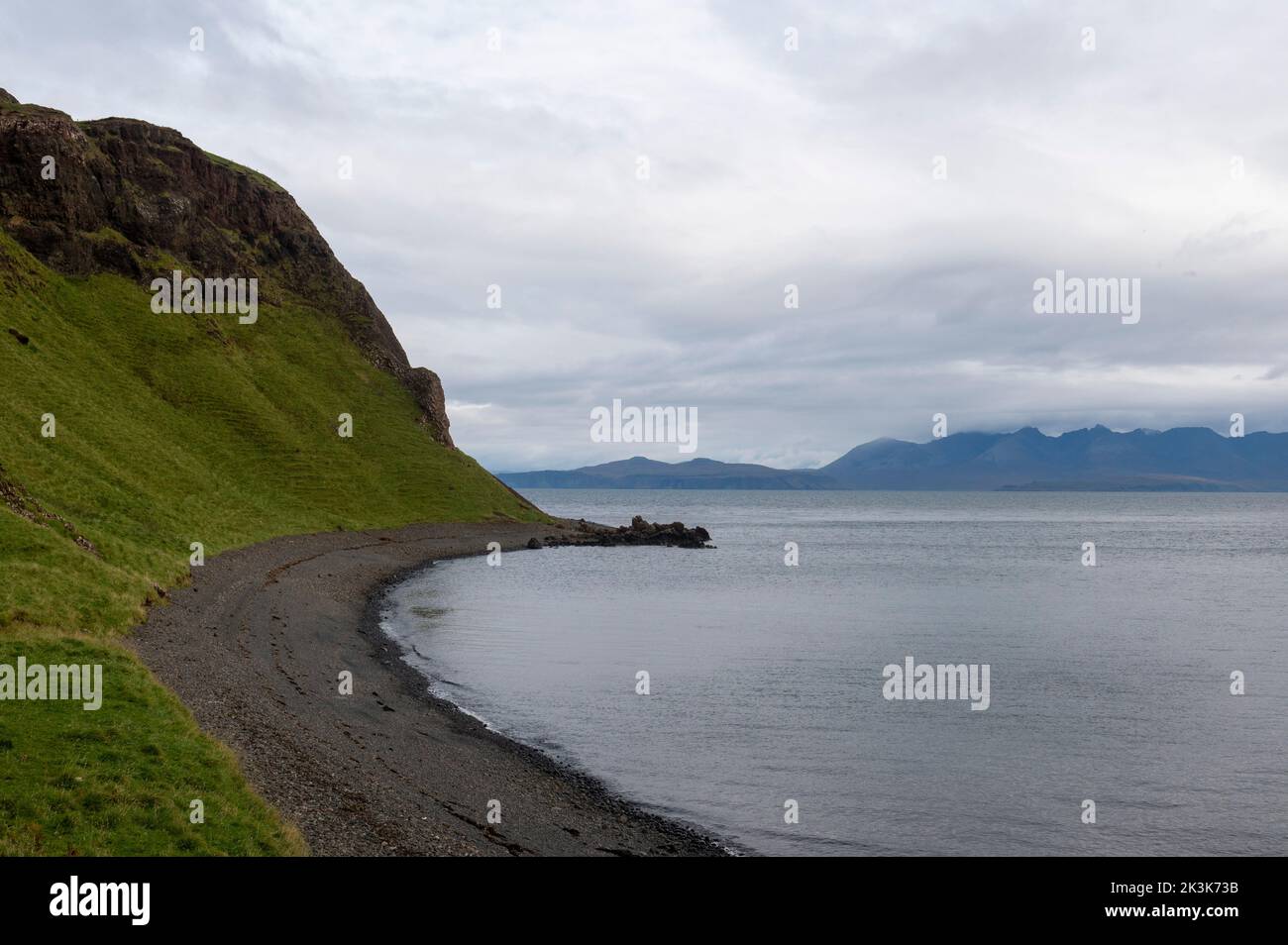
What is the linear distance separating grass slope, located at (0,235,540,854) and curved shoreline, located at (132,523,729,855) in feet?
5.94

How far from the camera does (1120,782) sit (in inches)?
1104

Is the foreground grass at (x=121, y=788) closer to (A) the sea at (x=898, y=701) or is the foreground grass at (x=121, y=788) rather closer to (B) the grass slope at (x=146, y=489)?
(B) the grass slope at (x=146, y=489)

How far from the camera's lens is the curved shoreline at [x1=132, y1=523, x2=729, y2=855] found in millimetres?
20250

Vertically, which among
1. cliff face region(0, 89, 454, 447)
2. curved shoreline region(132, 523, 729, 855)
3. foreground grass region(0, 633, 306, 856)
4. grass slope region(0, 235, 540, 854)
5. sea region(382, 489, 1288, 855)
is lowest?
sea region(382, 489, 1288, 855)

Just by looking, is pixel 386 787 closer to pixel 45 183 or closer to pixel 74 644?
pixel 74 644

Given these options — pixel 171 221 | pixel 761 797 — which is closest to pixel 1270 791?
pixel 761 797

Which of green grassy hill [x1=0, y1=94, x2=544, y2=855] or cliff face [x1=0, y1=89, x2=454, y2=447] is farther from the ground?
cliff face [x1=0, y1=89, x2=454, y2=447]

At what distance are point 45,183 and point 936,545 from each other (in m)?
→ 143

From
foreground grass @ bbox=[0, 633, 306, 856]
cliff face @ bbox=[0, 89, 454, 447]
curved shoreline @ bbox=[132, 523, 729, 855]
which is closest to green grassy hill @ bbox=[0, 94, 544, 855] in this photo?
foreground grass @ bbox=[0, 633, 306, 856]

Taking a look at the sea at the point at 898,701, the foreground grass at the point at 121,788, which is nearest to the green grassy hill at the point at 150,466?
the foreground grass at the point at 121,788

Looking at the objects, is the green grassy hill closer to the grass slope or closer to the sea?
the grass slope

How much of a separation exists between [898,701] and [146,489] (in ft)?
202

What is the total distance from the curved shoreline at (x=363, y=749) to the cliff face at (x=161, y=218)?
94.4 m

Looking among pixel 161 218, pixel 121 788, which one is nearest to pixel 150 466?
pixel 121 788
